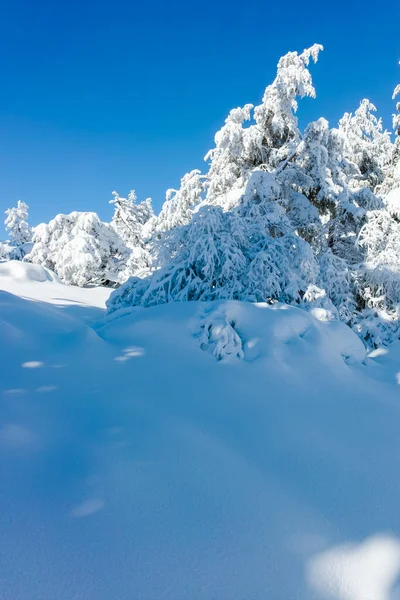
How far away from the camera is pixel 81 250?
55.0 feet

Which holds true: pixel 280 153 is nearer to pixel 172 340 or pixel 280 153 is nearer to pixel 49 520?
pixel 172 340

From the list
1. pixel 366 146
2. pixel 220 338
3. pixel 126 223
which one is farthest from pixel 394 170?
pixel 126 223

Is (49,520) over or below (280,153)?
below

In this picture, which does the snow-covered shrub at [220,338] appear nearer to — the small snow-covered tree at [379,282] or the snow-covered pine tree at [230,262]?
the snow-covered pine tree at [230,262]

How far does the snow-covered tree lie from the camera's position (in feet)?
55.2

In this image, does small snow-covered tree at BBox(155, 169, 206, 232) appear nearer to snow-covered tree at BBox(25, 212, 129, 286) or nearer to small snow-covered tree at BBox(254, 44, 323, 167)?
small snow-covered tree at BBox(254, 44, 323, 167)

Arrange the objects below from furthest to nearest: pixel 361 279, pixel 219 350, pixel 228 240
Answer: pixel 361 279 < pixel 228 240 < pixel 219 350

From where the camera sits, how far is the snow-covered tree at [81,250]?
16812mm

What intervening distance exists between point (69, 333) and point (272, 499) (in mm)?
2880

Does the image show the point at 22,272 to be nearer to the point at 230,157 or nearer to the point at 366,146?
the point at 230,157

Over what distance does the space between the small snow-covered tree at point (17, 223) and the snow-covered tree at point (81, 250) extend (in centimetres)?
1373

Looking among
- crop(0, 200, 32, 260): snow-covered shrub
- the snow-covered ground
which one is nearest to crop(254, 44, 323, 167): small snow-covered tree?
the snow-covered ground

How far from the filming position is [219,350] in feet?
12.6

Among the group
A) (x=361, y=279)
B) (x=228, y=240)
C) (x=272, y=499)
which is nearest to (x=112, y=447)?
(x=272, y=499)
